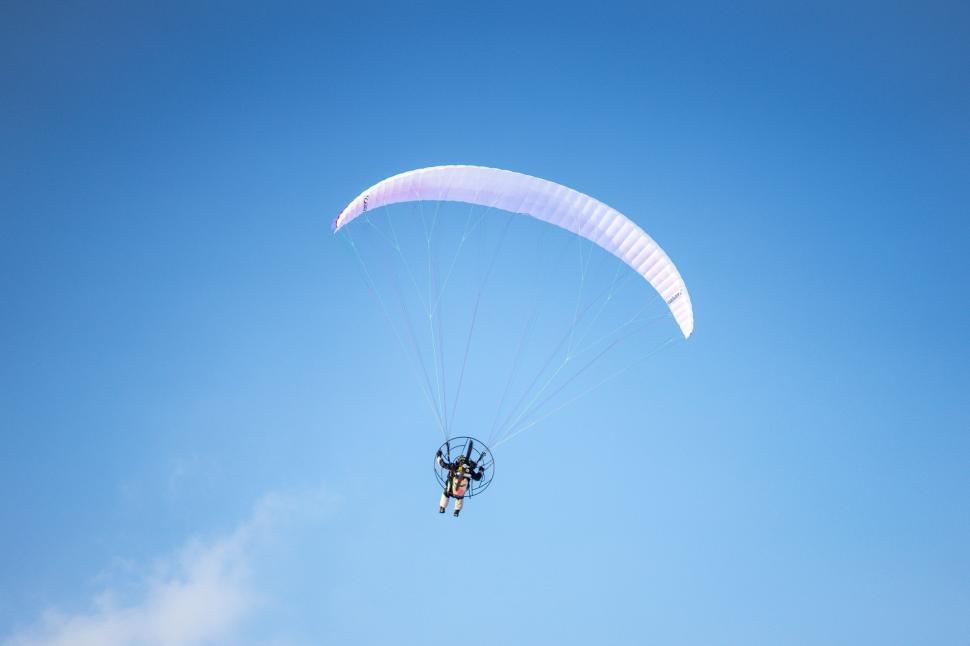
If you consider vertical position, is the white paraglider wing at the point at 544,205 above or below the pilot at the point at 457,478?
above

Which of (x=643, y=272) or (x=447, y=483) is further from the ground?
(x=643, y=272)

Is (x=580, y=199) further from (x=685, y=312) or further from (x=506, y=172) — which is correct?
(x=685, y=312)

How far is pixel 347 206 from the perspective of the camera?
18.0 meters

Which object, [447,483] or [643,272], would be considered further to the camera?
[643,272]

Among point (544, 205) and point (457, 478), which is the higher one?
point (544, 205)

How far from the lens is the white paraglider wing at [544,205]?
1722 centimetres

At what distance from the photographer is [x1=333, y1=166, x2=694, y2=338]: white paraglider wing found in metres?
17.2

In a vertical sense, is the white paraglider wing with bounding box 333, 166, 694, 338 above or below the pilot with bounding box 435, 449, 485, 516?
above

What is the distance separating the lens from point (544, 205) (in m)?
17.7

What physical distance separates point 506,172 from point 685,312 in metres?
5.09

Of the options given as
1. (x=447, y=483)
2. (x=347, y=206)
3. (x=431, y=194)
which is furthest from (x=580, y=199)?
(x=447, y=483)

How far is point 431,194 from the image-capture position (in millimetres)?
17656

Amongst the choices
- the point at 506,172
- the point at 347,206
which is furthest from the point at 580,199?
the point at 347,206

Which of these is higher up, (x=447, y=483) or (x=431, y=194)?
(x=431, y=194)
